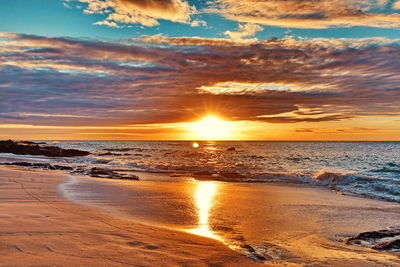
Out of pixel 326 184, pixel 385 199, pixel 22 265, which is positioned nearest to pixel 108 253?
pixel 22 265

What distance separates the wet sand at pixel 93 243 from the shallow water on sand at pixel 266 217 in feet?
2.36

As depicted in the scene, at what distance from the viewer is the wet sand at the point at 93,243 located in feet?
16.1

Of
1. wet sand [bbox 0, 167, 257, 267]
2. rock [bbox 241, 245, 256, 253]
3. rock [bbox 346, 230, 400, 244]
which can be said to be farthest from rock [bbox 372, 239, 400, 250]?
wet sand [bbox 0, 167, 257, 267]

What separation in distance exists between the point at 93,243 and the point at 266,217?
226 inches

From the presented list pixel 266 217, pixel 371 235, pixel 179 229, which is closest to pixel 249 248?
pixel 179 229

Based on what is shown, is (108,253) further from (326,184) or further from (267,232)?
(326,184)

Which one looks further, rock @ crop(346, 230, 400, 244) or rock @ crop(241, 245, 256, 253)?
rock @ crop(346, 230, 400, 244)

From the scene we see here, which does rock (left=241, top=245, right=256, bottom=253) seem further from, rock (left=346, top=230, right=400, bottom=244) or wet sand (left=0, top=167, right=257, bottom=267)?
rock (left=346, top=230, right=400, bottom=244)

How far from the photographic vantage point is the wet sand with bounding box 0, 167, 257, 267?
16.1ft

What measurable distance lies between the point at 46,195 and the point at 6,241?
6.47 metres

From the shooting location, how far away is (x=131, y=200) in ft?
39.2

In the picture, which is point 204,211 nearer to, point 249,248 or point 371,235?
point 249,248

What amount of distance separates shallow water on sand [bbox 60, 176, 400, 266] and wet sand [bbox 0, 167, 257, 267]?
721mm

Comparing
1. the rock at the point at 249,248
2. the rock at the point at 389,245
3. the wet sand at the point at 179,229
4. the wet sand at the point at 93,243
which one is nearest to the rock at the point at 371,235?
the wet sand at the point at 179,229
